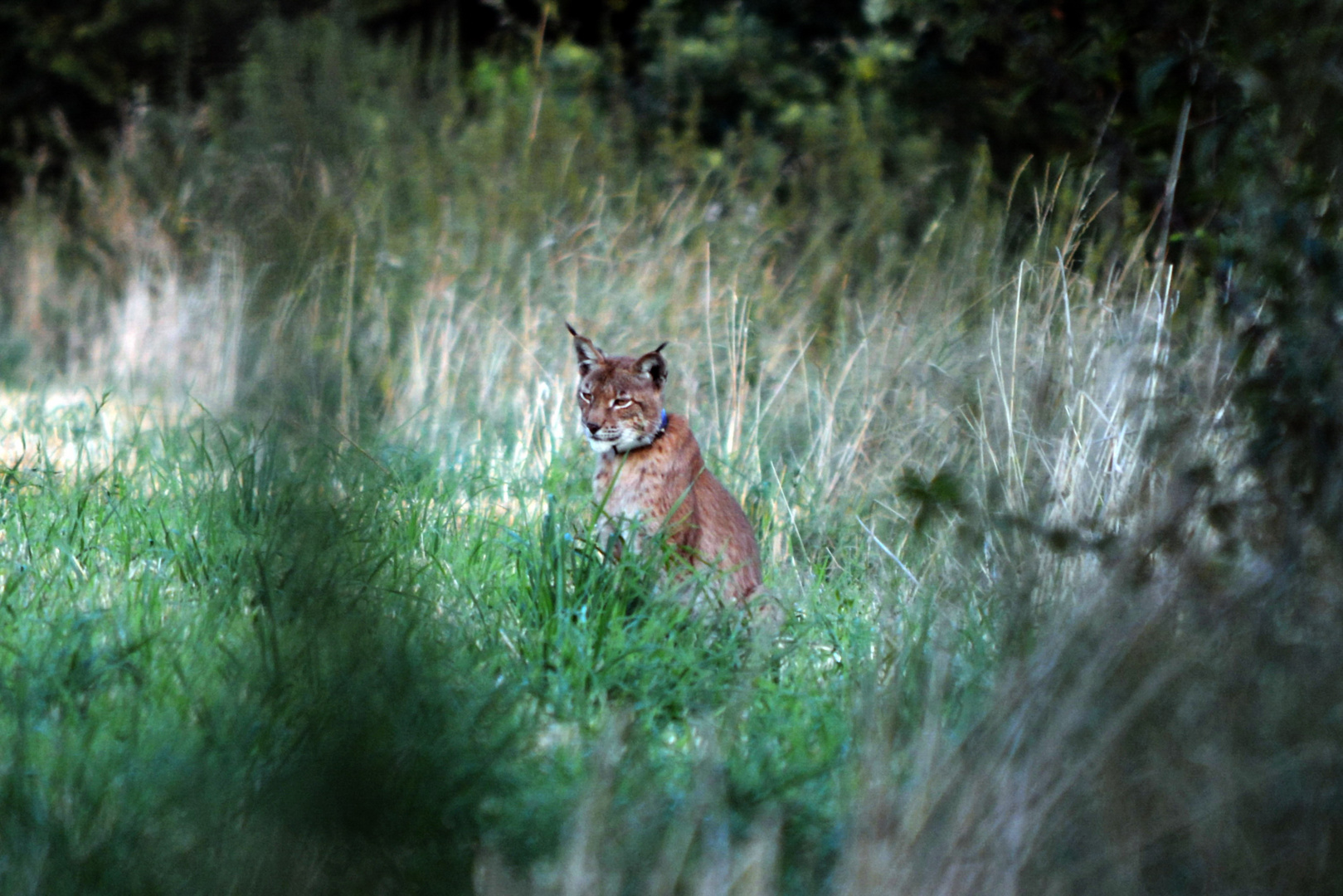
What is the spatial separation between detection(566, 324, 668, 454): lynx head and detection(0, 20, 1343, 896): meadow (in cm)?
33

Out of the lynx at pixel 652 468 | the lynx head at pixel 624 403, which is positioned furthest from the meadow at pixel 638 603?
the lynx head at pixel 624 403

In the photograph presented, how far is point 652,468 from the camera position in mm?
3689

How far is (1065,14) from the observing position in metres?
6.38

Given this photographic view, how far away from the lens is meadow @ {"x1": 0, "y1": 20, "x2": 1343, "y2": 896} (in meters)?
1.70

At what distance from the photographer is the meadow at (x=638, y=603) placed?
170 cm

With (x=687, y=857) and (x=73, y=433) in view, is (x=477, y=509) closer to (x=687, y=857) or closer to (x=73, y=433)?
(x=73, y=433)

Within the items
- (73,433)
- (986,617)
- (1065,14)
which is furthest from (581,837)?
(1065,14)

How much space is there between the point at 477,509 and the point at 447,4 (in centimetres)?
739

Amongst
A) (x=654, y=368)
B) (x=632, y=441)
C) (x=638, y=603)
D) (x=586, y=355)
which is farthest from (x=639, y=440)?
(x=638, y=603)

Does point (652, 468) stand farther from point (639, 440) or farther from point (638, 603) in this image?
point (638, 603)

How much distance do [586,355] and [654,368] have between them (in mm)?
241

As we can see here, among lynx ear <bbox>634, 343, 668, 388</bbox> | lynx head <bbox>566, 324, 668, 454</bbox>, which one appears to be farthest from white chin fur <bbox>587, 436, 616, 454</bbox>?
lynx ear <bbox>634, 343, 668, 388</bbox>

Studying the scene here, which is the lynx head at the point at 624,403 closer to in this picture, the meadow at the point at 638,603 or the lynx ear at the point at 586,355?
the lynx ear at the point at 586,355

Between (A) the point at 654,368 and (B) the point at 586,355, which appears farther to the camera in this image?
(B) the point at 586,355
